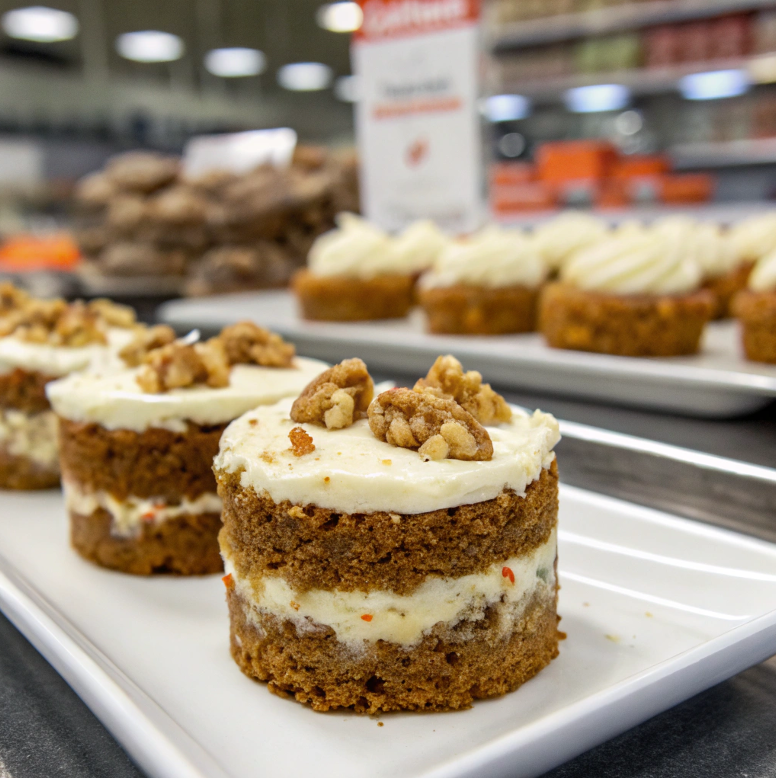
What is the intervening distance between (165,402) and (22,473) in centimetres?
76

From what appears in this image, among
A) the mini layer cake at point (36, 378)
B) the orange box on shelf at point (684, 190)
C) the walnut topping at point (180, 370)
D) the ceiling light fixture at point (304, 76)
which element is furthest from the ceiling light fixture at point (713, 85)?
the ceiling light fixture at point (304, 76)

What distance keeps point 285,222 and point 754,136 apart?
600 centimetres

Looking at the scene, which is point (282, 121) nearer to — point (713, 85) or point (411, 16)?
point (713, 85)

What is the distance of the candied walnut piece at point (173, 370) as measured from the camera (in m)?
1.77

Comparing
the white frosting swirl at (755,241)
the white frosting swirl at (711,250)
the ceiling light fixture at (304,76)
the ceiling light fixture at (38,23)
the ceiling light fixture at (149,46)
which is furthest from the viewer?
the ceiling light fixture at (304,76)

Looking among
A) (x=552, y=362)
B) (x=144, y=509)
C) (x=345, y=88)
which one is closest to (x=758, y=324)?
(x=552, y=362)

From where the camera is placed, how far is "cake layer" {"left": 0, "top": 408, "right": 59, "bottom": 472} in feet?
7.43

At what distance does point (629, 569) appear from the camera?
163cm

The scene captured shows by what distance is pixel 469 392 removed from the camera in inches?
56.7

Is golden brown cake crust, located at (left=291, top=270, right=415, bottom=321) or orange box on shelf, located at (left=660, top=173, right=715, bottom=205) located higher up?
orange box on shelf, located at (left=660, top=173, right=715, bottom=205)

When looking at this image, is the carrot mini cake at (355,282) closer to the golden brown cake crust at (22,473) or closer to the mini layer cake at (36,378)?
the mini layer cake at (36,378)

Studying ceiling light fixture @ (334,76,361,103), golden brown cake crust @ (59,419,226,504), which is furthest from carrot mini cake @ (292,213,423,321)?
ceiling light fixture @ (334,76,361,103)

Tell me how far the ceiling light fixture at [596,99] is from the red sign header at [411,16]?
533cm

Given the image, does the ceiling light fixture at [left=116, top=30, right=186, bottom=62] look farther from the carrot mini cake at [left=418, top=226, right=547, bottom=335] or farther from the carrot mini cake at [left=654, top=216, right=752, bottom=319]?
the carrot mini cake at [left=654, top=216, right=752, bottom=319]
